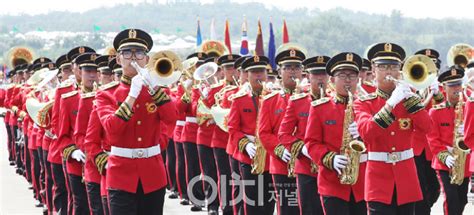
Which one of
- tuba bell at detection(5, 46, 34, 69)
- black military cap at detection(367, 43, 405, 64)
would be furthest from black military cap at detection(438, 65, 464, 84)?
tuba bell at detection(5, 46, 34, 69)

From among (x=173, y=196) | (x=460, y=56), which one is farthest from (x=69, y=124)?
(x=460, y=56)

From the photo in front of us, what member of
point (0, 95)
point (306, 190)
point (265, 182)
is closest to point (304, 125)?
point (306, 190)

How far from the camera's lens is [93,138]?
29.0 feet

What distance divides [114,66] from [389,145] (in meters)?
2.59

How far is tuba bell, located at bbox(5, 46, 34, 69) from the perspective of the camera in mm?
24141

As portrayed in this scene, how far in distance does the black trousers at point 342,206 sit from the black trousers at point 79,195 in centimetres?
236

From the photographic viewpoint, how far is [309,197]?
A: 9.84 m

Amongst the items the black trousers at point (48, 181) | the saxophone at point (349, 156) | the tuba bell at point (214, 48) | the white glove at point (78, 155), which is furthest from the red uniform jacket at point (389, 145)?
the tuba bell at point (214, 48)

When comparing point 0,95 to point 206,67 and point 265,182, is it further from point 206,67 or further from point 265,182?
point 265,182

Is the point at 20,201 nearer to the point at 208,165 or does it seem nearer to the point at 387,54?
the point at 208,165

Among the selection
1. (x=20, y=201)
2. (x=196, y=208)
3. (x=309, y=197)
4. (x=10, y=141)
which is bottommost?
(x=10, y=141)

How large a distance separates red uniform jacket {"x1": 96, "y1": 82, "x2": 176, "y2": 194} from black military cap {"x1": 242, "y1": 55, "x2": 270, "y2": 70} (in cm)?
318

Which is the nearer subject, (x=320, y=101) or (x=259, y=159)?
(x=320, y=101)

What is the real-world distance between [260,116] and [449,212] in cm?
214
